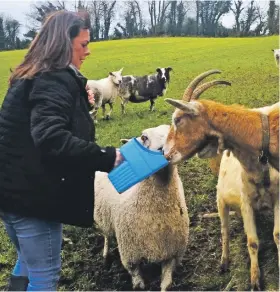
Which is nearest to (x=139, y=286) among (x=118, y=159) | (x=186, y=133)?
(x=186, y=133)

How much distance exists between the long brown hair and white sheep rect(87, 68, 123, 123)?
40.7 feet

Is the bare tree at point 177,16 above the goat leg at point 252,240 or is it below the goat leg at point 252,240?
above

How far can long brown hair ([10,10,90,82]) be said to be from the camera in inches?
131

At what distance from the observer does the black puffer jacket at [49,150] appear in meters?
3.16

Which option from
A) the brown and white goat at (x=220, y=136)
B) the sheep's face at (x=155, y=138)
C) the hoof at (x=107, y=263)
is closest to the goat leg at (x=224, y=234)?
the brown and white goat at (x=220, y=136)

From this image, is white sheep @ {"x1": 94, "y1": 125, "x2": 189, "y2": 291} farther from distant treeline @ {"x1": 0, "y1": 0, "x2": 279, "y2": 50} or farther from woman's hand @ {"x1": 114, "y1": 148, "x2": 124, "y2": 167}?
distant treeline @ {"x1": 0, "y1": 0, "x2": 279, "y2": 50}

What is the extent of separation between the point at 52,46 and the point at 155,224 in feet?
7.85

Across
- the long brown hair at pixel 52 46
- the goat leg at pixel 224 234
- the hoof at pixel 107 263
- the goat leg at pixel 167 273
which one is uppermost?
the long brown hair at pixel 52 46

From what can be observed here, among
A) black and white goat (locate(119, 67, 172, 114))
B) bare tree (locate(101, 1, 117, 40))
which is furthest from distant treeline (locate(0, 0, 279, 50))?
black and white goat (locate(119, 67, 172, 114))

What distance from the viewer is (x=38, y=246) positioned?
3471 millimetres

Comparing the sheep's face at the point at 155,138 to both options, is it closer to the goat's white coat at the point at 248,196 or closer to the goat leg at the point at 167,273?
the goat's white coat at the point at 248,196

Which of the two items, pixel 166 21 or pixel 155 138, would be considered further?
pixel 166 21

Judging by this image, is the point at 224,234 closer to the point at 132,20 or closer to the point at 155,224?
the point at 155,224

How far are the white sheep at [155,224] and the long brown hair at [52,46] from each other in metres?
1.73
